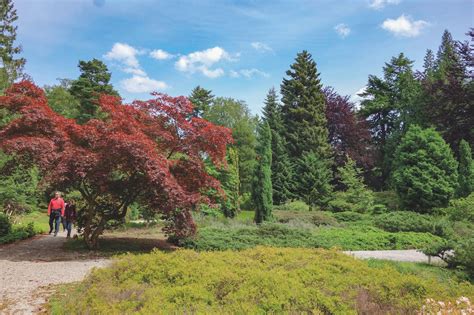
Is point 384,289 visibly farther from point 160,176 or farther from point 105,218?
point 105,218

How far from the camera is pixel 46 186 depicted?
28.3 feet

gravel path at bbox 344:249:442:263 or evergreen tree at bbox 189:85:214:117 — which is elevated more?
evergreen tree at bbox 189:85:214:117

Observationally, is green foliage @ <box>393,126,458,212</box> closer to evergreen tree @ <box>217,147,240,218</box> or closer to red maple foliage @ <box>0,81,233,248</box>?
evergreen tree @ <box>217,147,240,218</box>

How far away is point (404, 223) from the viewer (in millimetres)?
14172

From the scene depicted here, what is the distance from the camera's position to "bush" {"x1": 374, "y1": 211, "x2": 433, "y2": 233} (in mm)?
13656

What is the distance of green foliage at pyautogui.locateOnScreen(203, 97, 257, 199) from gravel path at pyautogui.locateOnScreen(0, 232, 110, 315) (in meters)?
19.6

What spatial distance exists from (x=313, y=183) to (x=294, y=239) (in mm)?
14611

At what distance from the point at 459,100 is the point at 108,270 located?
24.5m

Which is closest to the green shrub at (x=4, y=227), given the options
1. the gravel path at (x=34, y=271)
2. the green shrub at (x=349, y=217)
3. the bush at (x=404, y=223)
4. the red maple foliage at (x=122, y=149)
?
the gravel path at (x=34, y=271)

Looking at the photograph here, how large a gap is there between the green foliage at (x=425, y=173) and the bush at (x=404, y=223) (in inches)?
152

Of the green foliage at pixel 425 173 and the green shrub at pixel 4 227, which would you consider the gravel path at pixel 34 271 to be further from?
the green foliage at pixel 425 173

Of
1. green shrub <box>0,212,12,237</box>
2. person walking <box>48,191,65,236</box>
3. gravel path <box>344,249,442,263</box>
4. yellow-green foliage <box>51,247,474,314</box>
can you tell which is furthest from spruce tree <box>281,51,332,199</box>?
yellow-green foliage <box>51,247,474,314</box>

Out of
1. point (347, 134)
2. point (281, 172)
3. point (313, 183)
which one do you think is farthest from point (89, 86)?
point (347, 134)

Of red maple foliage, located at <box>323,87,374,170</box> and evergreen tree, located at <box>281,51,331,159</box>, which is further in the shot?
red maple foliage, located at <box>323,87,374,170</box>
